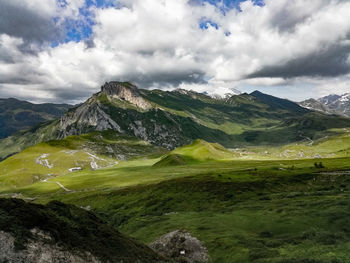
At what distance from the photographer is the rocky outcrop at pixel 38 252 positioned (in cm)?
2047

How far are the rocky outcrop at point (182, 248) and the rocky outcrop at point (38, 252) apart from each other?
16.0 m

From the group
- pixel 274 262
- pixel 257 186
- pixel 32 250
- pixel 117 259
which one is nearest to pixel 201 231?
pixel 274 262

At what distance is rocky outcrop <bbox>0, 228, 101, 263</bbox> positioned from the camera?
2047 cm

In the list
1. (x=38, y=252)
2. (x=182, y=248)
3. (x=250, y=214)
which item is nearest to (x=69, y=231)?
(x=38, y=252)

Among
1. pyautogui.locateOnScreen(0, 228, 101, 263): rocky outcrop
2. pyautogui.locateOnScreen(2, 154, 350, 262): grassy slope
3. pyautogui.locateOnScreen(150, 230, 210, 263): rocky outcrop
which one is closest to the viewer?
pyautogui.locateOnScreen(0, 228, 101, 263): rocky outcrop

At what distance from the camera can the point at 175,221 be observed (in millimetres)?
61000

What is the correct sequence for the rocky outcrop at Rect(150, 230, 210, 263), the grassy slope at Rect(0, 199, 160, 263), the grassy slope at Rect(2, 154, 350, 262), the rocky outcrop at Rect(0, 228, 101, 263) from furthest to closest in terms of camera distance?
the rocky outcrop at Rect(150, 230, 210, 263) < the grassy slope at Rect(2, 154, 350, 262) < the grassy slope at Rect(0, 199, 160, 263) < the rocky outcrop at Rect(0, 228, 101, 263)

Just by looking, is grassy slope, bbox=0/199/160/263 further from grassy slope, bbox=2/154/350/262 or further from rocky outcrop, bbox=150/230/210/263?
grassy slope, bbox=2/154/350/262

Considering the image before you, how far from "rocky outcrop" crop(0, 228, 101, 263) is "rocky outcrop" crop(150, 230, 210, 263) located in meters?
16.0

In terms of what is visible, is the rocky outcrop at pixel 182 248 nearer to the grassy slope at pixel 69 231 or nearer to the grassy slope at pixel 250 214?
the grassy slope at pixel 250 214

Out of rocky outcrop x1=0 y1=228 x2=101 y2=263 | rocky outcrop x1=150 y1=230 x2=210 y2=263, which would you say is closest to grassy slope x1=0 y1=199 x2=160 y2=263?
rocky outcrop x1=0 y1=228 x2=101 y2=263

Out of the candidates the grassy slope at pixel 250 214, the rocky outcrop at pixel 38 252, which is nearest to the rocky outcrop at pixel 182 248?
Result: the grassy slope at pixel 250 214

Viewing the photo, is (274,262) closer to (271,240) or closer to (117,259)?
(271,240)

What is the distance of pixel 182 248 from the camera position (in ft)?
129
